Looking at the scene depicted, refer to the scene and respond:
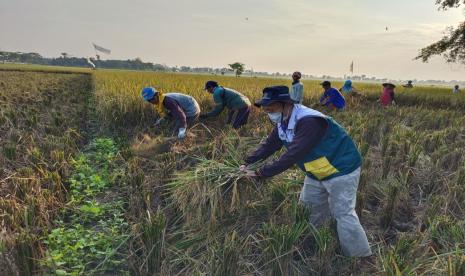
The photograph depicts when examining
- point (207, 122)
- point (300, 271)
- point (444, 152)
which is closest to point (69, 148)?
point (207, 122)

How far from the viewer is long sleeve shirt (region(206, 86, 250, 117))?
5660 mm

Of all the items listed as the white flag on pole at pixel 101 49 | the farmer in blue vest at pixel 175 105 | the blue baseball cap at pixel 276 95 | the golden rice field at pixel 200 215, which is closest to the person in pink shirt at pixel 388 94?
the golden rice field at pixel 200 215

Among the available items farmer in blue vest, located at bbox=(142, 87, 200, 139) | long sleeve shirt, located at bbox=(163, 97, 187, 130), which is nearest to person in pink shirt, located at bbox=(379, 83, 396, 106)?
farmer in blue vest, located at bbox=(142, 87, 200, 139)

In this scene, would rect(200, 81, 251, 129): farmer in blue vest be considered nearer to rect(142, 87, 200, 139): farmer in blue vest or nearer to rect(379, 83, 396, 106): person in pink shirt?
rect(142, 87, 200, 139): farmer in blue vest

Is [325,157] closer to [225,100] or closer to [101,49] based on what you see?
[225,100]

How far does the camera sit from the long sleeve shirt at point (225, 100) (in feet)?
18.6

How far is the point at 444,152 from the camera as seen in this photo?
4.80m

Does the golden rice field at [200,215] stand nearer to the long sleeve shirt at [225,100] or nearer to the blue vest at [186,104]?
the blue vest at [186,104]

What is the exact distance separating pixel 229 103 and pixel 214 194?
10.6 ft

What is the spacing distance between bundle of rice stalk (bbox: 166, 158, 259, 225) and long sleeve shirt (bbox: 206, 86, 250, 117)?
276 centimetres

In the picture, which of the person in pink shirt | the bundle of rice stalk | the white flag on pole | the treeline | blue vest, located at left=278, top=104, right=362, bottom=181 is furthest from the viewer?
the treeline

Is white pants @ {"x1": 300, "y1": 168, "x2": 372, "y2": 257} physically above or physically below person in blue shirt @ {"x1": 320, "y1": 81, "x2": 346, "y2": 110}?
below

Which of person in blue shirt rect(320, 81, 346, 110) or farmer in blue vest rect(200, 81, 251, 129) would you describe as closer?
farmer in blue vest rect(200, 81, 251, 129)

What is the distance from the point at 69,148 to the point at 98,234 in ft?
7.62
